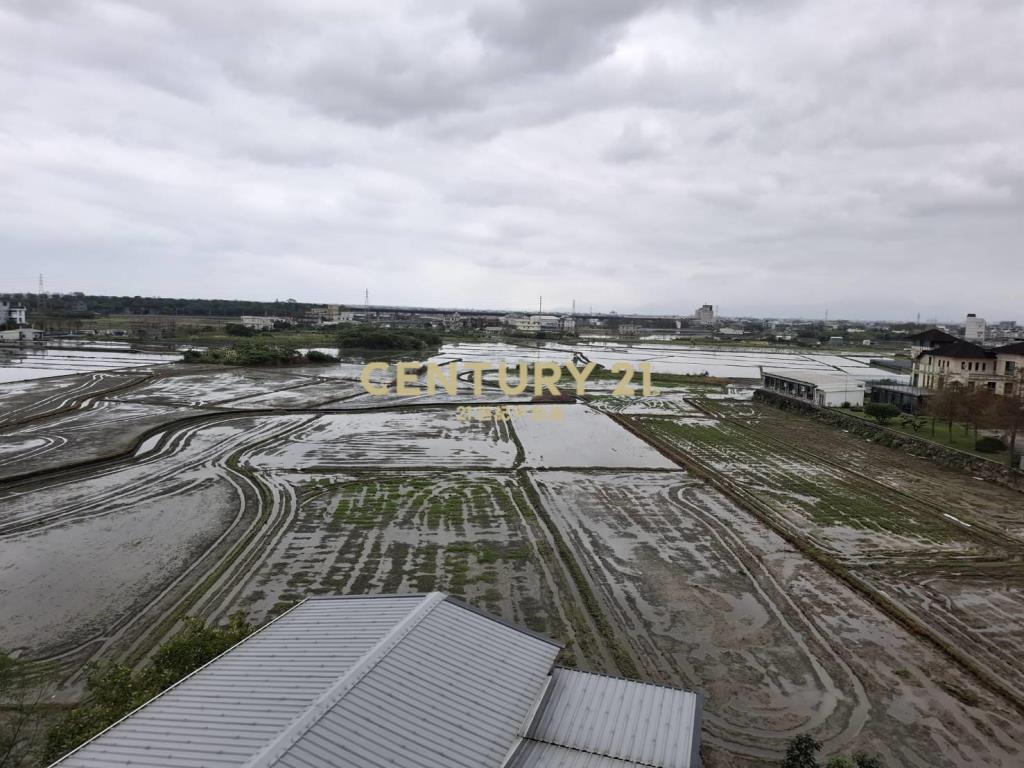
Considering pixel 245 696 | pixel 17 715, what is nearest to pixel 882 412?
pixel 245 696

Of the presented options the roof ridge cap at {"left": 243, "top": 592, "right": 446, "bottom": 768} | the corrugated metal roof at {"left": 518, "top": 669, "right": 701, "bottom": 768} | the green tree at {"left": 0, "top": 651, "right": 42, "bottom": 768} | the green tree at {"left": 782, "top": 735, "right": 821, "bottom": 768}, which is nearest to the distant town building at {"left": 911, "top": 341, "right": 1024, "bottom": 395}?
the green tree at {"left": 782, "top": 735, "right": 821, "bottom": 768}

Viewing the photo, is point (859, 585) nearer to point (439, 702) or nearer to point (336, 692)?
point (439, 702)

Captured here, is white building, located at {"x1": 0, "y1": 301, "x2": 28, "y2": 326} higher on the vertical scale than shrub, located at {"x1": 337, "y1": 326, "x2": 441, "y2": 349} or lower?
higher

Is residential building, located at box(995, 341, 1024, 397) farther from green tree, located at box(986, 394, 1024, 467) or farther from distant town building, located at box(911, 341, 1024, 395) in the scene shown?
green tree, located at box(986, 394, 1024, 467)

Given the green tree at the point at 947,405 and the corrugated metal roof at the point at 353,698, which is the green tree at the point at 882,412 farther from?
the corrugated metal roof at the point at 353,698

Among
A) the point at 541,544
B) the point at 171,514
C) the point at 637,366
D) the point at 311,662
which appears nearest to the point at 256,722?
the point at 311,662

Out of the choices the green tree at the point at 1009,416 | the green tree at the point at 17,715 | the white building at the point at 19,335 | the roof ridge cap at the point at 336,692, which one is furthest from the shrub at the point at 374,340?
the roof ridge cap at the point at 336,692

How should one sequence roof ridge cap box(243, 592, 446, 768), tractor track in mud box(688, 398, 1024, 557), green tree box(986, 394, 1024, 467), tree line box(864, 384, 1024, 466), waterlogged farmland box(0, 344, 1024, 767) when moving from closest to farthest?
roof ridge cap box(243, 592, 446, 768)
waterlogged farmland box(0, 344, 1024, 767)
tractor track in mud box(688, 398, 1024, 557)
green tree box(986, 394, 1024, 467)
tree line box(864, 384, 1024, 466)

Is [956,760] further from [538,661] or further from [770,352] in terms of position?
[770,352]
